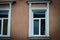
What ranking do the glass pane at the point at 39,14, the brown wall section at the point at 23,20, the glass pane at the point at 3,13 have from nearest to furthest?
1. the brown wall section at the point at 23,20
2. the glass pane at the point at 39,14
3. the glass pane at the point at 3,13

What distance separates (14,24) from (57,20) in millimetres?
2502

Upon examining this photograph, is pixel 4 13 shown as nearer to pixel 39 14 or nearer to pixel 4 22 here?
pixel 4 22

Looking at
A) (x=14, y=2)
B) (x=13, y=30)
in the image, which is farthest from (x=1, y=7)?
(x=13, y=30)

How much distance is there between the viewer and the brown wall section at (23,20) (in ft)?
31.3

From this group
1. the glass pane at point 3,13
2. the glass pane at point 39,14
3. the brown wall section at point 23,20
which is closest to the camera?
the brown wall section at point 23,20

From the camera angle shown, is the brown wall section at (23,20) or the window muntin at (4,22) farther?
the window muntin at (4,22)

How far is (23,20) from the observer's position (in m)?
9.78

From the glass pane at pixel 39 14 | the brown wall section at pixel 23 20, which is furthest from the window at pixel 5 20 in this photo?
the glass pane at pixel 39 14

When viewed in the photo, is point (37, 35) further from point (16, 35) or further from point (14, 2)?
point (14, 2)

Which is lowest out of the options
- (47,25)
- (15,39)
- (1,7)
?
(15,39)

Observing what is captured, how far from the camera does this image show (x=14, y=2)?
998cm

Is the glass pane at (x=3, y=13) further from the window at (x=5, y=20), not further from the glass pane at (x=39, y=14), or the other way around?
the glass pane at (x=39, y=14)

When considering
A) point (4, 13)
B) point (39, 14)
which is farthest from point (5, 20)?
point (39, 14)

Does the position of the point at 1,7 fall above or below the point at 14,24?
above
